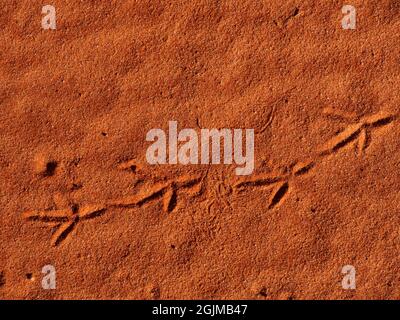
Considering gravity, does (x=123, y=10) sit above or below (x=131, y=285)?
above

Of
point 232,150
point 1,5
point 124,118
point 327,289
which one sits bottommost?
point 327,289

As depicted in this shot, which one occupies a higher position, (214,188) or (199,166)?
(199,166)

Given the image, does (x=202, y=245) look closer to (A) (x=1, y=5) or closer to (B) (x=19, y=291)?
(B) (x=19, y=291)

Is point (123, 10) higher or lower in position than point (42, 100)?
higher

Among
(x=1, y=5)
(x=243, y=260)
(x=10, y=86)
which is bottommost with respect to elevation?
(x=243, y=260)

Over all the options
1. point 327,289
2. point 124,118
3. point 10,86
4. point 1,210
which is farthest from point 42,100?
point 327,289

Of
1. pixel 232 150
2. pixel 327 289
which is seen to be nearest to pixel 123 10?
pixel 232 150

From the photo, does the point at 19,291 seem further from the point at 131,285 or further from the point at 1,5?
the point at 1,5
